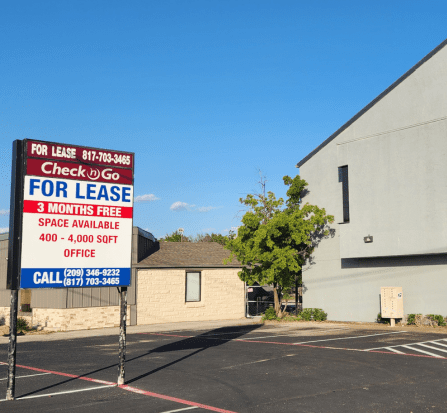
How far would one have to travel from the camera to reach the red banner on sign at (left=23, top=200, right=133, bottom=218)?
424 inches

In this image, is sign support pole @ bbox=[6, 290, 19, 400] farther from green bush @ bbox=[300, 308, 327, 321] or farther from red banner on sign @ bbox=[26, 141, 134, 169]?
green bush @ bbox=[300, 308, 327, 321]

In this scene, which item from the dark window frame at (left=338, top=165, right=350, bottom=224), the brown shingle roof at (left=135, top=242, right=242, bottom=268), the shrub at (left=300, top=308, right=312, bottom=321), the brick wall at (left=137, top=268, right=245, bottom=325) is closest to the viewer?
the dark window frame at (left=338, top=165, right=350, bottom=224)

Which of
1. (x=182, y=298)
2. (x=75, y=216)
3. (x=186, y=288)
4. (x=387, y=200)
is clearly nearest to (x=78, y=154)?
(x=75, y=216)

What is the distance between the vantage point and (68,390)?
417 inches

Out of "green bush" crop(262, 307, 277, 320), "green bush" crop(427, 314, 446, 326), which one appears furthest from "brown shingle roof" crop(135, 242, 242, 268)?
"green bush" crop(427, 314, 446, 326)

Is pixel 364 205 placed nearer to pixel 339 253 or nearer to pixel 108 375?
pixel 339 253

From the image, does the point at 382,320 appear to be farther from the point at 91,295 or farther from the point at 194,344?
the point at 91,295

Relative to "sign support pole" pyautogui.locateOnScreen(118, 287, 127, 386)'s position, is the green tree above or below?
above

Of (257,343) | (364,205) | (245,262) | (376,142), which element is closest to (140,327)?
(245,262)

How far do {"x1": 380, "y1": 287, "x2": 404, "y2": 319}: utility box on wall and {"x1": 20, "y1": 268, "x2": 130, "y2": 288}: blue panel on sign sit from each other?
16238 mm

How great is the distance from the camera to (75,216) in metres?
11.4

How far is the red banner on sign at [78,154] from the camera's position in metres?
10.9

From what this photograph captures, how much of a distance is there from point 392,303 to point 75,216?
58.0ft

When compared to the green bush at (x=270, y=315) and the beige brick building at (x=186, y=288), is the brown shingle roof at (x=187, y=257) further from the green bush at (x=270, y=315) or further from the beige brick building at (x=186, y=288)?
the green bush at (x=270, y=315)
